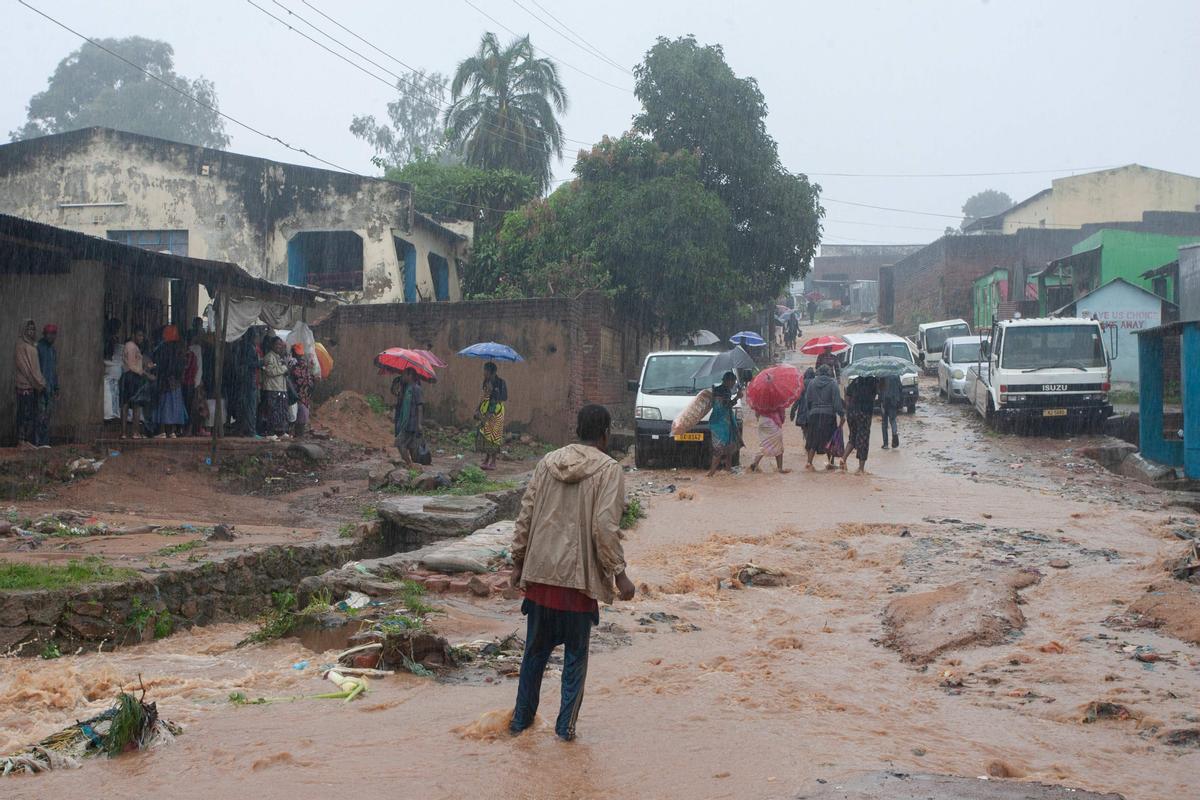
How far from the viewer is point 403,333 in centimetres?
2286

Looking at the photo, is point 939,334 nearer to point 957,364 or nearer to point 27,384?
point 957,364

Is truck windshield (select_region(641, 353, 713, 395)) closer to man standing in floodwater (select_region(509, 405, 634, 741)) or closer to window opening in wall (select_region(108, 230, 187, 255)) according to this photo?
man standing in floodwater (select_region(509, 405, 634, 741))

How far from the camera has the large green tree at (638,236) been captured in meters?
24.8

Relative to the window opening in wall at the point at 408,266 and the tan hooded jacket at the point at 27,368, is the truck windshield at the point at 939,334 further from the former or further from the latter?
the tan hooded jacket at the point at 27,368

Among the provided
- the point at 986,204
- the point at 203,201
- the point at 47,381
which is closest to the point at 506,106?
the point at 203,201

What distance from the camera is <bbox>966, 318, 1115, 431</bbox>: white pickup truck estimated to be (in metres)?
20.1

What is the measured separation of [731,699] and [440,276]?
2506 cm

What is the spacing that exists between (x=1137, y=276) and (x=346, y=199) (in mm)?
23313

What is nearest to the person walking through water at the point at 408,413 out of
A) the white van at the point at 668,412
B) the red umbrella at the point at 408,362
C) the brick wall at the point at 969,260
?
the red umbrella at the point at 408,362

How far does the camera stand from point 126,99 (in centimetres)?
5716

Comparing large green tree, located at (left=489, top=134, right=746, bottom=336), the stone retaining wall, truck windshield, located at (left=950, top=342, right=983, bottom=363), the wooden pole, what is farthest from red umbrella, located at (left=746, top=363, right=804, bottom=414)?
truck windshield, located at (left=950, top=342, right=983, bottom=363)

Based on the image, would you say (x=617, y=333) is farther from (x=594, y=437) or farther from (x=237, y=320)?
(x=594, y=437)

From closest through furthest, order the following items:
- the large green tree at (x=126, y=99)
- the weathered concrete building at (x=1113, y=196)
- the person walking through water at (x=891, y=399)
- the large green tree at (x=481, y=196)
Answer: the person walking through water at (x=891, y=399) < the large green tree at (x=481, y=196) < the weathered concrete building at (x=1113, y=196) < the large green tree at (x=126, y=99)

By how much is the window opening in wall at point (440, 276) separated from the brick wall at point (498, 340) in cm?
619
